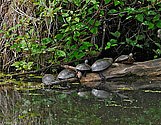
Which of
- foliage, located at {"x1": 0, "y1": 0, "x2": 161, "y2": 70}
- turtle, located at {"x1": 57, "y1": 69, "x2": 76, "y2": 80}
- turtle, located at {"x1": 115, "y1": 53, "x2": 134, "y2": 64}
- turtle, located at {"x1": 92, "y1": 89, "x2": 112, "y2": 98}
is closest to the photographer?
turtle, located at {"x1": 92, "y1": 89, "x2": 112, "y2": 98}

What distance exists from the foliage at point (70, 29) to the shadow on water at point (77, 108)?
3.40 feet

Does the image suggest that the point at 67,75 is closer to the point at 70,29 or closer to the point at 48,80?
the point at 48,80

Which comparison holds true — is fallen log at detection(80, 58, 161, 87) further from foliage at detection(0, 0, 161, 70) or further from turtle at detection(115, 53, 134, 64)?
foliage at detection(0, 0, 161, 70)

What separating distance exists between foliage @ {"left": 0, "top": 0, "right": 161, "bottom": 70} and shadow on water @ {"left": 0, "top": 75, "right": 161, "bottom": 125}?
1.04 m

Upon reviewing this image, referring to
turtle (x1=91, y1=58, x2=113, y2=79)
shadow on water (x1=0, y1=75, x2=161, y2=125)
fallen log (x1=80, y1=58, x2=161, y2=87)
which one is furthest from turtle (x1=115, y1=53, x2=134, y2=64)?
shadow on water (x1=0, y1=75, x2=161, y2=125)

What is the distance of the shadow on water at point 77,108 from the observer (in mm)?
2285

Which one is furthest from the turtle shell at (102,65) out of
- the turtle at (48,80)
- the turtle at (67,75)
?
the turtle at (48,80)

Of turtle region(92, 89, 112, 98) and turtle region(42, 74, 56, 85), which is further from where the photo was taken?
turtle region(42, 74, 56, 85)

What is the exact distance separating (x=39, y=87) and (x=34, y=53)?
0.63 meters

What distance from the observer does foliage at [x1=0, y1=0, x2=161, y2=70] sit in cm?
421

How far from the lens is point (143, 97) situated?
3047mm

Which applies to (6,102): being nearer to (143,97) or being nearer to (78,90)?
(78,90)

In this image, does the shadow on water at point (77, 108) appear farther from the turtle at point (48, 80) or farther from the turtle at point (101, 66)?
the turtle at point (101, 66)

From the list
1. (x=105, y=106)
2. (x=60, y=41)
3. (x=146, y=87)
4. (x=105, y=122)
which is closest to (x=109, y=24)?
(x=60, y=41)
